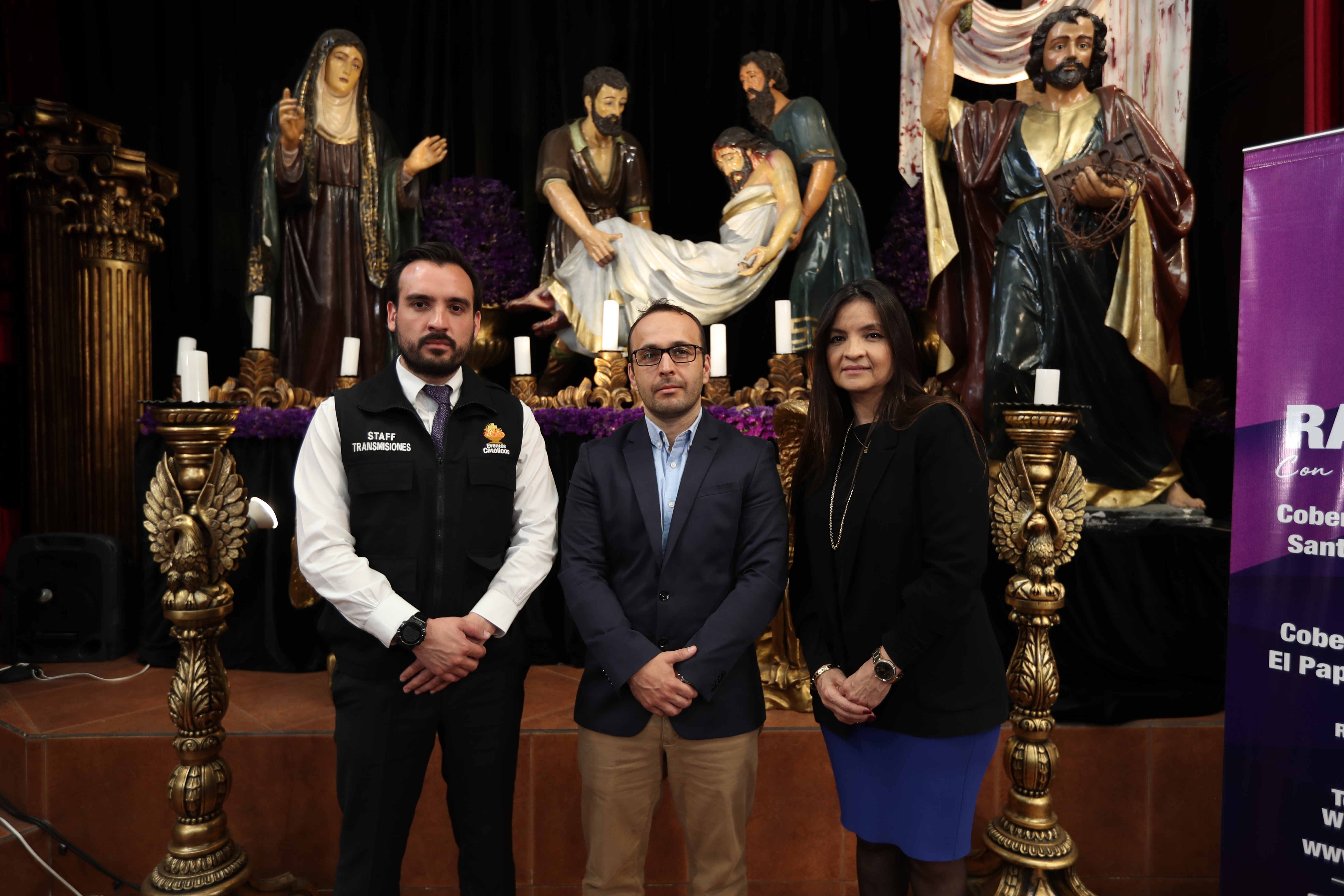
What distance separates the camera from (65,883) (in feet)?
7.61

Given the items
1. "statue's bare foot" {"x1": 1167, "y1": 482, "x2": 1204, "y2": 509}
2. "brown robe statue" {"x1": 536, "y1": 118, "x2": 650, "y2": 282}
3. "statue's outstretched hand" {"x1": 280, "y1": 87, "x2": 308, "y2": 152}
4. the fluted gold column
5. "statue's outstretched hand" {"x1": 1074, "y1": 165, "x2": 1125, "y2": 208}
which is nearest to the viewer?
"statue's outstretched hand" {"x1": 1074, "y1": 165, "x2": 1125, "y2": 208}

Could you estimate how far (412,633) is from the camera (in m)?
1.62

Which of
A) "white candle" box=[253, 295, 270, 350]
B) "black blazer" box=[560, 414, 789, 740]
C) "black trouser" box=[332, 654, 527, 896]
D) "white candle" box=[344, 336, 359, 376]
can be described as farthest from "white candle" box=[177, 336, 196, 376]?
"black blazer" box=[560, 414, 789, 740]

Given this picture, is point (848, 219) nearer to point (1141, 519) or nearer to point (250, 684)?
point (1141, 519)

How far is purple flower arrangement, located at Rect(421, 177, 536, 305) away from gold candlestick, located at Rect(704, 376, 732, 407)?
1497 millimetres

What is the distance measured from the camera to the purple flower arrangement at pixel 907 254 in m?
4.11

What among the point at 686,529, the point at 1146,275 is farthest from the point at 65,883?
the point at 1146,275

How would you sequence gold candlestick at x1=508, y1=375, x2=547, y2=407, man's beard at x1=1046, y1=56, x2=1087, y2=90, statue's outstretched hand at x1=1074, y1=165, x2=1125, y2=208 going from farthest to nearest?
gold candlestick at x1=508, y1=375, x2=547, y2=407 → man's beard at x1=1046, y1=56, x2=1087, y2=90 → statue's outstretched hand at x1=1074, y1=165, x2=1125, y2=208

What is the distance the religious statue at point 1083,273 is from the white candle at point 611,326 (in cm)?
162

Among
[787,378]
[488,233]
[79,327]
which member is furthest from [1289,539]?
[79,327]

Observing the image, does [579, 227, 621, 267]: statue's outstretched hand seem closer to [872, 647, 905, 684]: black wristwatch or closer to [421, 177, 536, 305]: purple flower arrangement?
[421, 177, 536, 305]: purple flower arrangement

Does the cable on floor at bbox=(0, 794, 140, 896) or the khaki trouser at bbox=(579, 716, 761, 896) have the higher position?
the khaki trouser at bbox=(579, 716, 761, 896)

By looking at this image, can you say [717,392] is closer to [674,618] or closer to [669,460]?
[669,460]

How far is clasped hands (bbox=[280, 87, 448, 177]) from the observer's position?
355 centimetres
